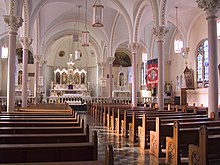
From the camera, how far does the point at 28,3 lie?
44.4ft

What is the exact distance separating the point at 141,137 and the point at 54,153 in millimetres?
4442

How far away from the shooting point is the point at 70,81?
2898 centimetres

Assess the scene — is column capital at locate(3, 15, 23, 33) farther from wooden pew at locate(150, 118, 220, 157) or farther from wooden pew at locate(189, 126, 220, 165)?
wooden pew at locate(189, 126, 220, 165)

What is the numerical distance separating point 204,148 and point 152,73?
16.7 metres

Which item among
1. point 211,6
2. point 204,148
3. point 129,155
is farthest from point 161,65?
point 204,148

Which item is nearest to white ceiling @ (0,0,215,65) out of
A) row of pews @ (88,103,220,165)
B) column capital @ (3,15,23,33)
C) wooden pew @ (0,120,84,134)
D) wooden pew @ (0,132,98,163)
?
column capital @ (3,15,23,33)

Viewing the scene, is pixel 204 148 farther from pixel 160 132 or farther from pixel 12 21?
pixel 12 21

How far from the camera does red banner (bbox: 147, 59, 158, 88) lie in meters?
19.9

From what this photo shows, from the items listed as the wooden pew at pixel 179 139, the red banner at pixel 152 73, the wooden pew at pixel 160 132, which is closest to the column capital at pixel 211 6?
the wooden pew at pixel 160 132

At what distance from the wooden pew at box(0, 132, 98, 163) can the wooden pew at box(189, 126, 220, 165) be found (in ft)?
6.47

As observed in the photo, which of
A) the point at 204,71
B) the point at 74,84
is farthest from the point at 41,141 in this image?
the point at 74,84

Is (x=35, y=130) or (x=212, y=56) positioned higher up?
(x=212, y=56)

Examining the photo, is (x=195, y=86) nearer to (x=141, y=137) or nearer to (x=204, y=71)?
(x=204, y=71)

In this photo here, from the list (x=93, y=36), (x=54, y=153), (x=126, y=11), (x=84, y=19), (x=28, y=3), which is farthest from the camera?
(x=93, y=36)
